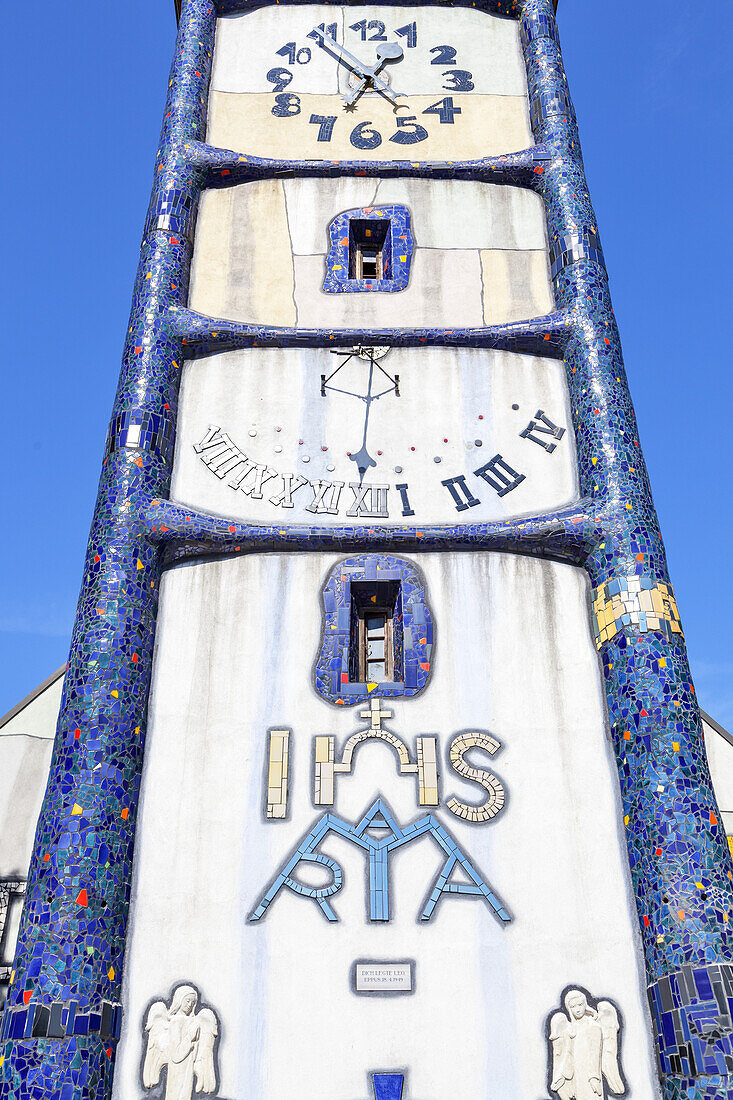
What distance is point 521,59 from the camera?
13.2 metres

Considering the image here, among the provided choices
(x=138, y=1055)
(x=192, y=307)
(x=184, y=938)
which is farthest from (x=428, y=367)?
(x=138, y=1055)

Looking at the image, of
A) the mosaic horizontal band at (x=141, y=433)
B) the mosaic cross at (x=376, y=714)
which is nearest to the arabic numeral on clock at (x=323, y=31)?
the mosaic horizontal band at (x=141, y=433)

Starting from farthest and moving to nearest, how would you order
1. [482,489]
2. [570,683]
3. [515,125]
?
[515,125] → [482,489] → [570,683]

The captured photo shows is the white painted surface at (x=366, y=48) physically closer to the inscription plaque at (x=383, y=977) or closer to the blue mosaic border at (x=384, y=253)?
the blue mosaic border at (x=384, y=253)

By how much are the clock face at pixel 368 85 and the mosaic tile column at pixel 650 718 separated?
6.64 ft

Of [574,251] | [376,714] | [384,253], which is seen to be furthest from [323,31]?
[376,714]

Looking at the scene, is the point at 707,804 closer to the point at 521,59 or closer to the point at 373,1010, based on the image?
the point at 373,1010

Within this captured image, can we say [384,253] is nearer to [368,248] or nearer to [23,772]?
[368,248]

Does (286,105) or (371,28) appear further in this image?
(371,28)

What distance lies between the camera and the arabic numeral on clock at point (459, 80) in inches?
506

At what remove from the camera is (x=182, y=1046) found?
7227 mm

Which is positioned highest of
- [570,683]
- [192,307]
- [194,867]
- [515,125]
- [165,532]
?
[515,125]

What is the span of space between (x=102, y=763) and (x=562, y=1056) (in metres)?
3.75

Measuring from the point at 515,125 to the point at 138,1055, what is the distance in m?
Answer: 10.2
